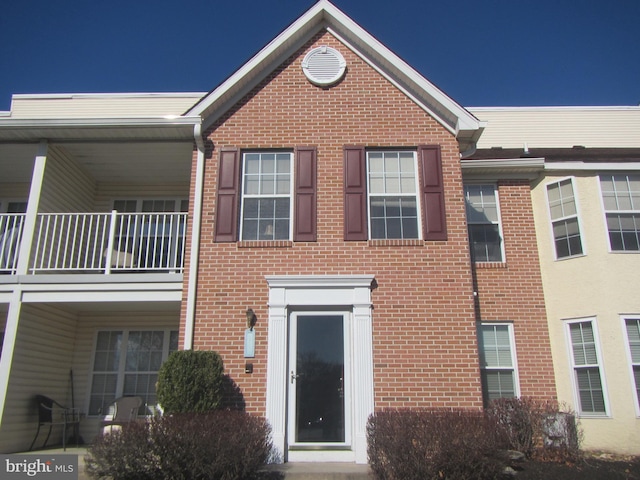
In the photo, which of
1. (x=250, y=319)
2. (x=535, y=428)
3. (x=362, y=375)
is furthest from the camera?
(x=535, y=428)

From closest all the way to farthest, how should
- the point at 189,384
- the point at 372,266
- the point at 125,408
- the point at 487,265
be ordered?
the point at 189,384
the point at 372,266
the point at 125,408
the point at 487,265

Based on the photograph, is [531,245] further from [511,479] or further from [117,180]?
[117,180]

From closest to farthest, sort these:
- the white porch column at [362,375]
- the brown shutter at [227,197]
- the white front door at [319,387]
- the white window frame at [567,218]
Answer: the white porch column at [362,375] < the white front door at [319,387] < the brown shutter at [227,197] < the white window frame at [567,218]

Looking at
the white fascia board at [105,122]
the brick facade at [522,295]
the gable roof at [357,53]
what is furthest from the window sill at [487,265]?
the white fascia board at [105,122]

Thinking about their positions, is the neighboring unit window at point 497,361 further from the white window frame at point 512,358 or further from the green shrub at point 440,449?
the green shrub at point 440,449

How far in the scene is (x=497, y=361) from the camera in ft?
33.1

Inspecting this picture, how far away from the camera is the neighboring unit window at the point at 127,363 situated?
35.9 feet

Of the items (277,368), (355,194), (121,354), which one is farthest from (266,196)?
(121,354)

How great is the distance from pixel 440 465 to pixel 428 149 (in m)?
5.55

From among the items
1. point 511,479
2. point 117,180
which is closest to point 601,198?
point 511,479

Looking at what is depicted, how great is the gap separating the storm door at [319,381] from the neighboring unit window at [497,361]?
10.3 ft

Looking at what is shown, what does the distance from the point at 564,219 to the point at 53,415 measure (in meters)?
10.7

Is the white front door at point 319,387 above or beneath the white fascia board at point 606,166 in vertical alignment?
beneath

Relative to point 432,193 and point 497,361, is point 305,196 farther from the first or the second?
point 497,361
